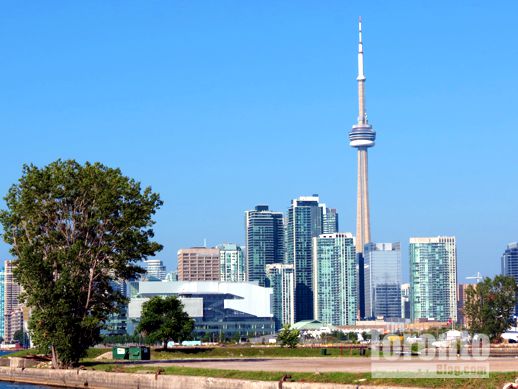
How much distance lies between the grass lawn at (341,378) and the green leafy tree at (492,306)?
90.9 m

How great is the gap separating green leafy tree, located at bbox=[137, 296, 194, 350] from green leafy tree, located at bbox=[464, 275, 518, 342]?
4631 cm

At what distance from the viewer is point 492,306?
151m

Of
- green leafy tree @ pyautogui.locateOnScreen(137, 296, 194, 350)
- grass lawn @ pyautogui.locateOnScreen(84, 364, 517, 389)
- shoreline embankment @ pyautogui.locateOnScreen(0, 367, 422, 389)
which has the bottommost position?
shoreline embankment @ pyautogui.locateOnScreen(0, 367, 422, 389)

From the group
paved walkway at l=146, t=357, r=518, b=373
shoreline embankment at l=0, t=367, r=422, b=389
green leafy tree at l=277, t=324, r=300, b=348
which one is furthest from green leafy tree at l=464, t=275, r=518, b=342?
shoreline embankment at l=0, t=367, r=422, b=389

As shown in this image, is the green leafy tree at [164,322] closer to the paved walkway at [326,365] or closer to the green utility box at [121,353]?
the green utility box at [121,353]

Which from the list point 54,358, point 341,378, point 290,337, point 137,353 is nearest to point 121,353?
point 137,353

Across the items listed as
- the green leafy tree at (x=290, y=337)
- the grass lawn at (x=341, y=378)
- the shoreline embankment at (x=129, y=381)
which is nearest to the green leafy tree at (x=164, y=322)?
the green leafy tree at (x=290, y=337)

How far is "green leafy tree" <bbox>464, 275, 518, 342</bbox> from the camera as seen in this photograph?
151m

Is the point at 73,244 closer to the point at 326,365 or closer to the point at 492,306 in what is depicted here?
the point at 326,365

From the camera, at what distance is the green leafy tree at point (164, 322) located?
4931 inches

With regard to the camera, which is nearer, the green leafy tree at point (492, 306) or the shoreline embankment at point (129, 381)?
the shoreline embankment at point (129, 381)

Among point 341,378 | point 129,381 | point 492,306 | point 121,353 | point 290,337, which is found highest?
point 492,306

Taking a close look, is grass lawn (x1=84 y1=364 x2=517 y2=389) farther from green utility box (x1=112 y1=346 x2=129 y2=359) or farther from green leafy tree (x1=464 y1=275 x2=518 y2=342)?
green leafy tree (x1=464 y1=275 x2=518 y2=342)

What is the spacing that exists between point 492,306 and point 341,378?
105240mm
